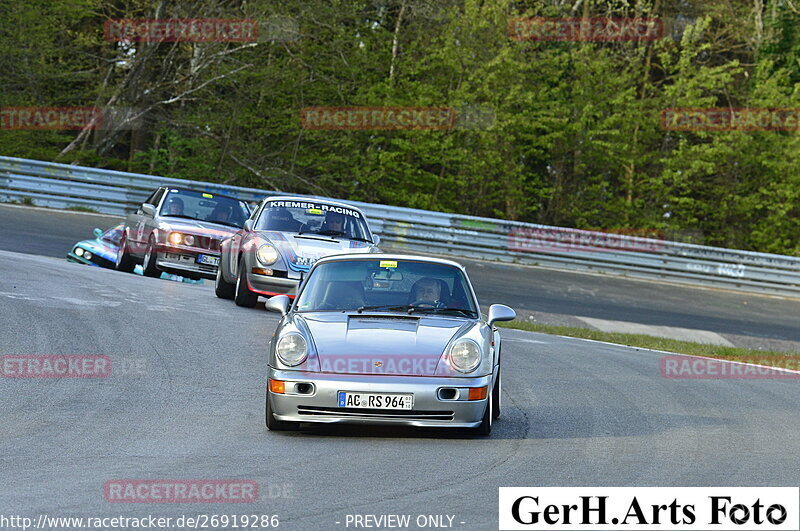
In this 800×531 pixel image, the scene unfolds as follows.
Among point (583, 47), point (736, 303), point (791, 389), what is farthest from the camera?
point (583, 47)

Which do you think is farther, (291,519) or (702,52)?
(702,52)

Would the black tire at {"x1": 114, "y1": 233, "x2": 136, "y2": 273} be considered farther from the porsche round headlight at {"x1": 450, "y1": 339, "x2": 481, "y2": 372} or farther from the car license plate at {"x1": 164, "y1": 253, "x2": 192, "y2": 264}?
the porsche round headlight at {"x1": 450, "y1": 339, "x2": 481, "y2": 372}

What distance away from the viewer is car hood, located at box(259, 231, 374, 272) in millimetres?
15375

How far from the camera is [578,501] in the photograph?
5.97 m

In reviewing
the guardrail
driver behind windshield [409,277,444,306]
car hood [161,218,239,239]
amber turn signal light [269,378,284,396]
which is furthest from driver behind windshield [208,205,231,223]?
amber turn signal light [269,378,284,396]

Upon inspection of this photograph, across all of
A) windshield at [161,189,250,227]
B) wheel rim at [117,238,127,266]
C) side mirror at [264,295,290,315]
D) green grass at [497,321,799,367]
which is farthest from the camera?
wheel rim at [117,238,127,266]

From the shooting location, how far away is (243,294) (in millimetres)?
15852

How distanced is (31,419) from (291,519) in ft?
11.0

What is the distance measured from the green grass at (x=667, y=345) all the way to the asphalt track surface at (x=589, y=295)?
5.19ft

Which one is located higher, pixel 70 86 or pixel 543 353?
pixel 70 86

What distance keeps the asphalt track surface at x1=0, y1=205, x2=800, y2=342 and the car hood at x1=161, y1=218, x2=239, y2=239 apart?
4.21 meters

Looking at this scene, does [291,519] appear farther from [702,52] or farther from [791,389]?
[702,52]

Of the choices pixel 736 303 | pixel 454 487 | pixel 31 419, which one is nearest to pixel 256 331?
pixel 31 419

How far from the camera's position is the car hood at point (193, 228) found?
18219mm
